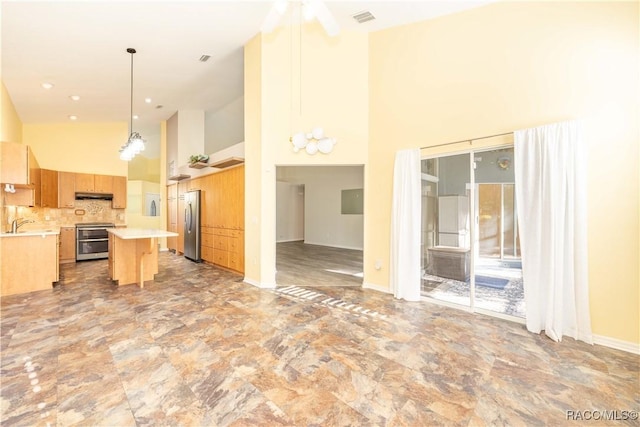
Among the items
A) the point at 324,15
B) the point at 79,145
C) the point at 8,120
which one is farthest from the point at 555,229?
the point at 79,145

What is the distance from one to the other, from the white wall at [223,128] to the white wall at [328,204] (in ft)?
8.41

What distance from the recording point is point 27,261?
4348 millimetres

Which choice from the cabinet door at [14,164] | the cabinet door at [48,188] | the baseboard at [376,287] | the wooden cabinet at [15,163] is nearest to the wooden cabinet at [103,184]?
the cabinet door at [48,188]

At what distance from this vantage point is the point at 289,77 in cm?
462

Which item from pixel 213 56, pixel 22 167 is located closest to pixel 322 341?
pixel 213 56

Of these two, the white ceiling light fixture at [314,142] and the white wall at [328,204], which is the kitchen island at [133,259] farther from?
the white wall at [328,204]

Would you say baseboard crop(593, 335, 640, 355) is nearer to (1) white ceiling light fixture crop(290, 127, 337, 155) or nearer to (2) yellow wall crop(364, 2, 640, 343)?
(2) yellow wall crop(364, 2, 640, 343)

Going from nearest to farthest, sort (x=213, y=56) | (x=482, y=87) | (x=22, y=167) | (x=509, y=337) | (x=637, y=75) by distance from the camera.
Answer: (x=637, y=75) < (x=509, y=337) < (x=482, y=87) < (x=22, y=167) < (x=213, y=56)

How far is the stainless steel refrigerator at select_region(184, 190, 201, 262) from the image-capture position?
268 inches

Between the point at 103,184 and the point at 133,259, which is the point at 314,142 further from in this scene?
Result: the point at 103,184

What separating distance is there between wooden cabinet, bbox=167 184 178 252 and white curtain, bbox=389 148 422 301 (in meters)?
6.73

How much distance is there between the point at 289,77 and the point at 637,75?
4212 millimetres

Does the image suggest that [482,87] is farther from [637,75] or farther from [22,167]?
[22,167]

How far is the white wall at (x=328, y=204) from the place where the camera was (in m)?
9.30
